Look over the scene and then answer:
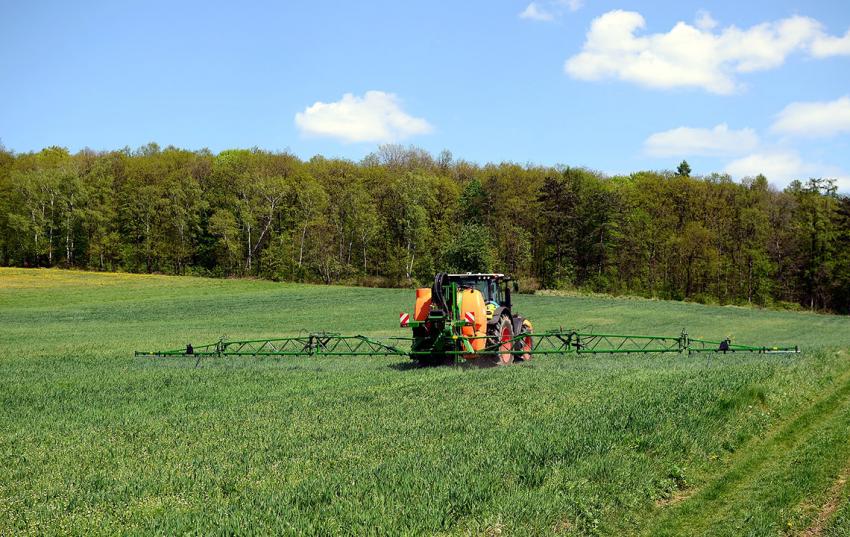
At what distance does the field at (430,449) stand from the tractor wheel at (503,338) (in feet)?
7.13

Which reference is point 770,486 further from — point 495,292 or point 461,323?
point 495,292

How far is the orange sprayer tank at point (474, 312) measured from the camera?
17797 mm

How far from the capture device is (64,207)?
70938 millimetres

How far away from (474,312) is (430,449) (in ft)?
31.5

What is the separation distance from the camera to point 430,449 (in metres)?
8.31

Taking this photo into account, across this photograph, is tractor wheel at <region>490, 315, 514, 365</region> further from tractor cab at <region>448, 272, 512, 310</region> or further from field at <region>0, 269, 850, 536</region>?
field at <region>0, 269, 850, 536</region>

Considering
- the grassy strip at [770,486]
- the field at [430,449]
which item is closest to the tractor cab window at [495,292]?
the field at [430,449]

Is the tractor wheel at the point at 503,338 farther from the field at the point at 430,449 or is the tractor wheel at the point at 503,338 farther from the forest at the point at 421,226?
the forest at the point at 421,226

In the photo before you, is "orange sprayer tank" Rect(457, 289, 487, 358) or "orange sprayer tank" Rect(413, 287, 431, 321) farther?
"orange sprayer tank" Rect(413, 287, 431, 321)

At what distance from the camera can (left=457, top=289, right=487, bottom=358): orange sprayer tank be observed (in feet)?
58.4

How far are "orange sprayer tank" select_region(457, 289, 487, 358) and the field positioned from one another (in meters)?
1.38

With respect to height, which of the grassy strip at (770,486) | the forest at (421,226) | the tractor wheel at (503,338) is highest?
the forest at (421,226)

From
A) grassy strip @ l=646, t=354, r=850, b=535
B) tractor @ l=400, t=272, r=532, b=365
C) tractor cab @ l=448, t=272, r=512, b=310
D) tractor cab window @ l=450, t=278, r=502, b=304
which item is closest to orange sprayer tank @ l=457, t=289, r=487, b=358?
tractor @ l=400, t=272, r=532, b=365

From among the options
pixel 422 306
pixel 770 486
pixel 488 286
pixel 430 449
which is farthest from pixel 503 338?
pixel 770 486
